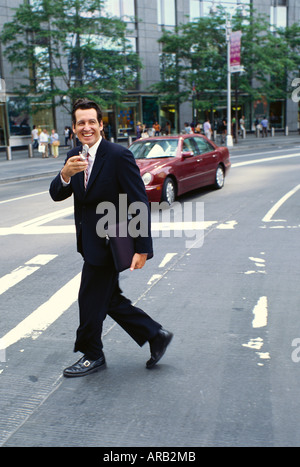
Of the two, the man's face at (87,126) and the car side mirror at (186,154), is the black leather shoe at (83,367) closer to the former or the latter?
the man's face at (87,126)

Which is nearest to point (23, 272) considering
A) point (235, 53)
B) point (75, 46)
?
point (75, 46)

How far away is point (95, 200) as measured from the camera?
3.58 meters

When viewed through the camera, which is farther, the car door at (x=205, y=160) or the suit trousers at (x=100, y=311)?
the car door at (x=205, y=160)

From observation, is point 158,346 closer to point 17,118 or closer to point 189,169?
point 189,169

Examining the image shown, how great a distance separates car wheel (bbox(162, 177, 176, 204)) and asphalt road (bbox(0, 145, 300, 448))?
9.06 feet

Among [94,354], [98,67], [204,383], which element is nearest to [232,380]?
[204,383]

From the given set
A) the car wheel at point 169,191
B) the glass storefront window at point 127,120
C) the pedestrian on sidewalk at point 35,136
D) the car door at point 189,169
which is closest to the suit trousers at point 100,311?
the car wheel at point 169,191

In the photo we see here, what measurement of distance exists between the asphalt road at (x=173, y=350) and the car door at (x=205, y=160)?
4.39 meters

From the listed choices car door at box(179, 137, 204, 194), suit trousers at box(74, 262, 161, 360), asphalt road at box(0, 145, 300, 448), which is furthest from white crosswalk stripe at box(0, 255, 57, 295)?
car door at box(179, 137, 204, 194)

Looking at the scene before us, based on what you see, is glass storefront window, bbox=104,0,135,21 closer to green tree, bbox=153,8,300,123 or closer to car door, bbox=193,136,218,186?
green tree, bbox=153,8,300,123

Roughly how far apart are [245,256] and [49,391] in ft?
13.5

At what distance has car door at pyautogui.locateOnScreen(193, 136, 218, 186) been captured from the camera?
1307cm

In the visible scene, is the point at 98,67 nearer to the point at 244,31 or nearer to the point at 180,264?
the point at 244,31

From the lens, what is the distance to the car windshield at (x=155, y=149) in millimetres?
12367
